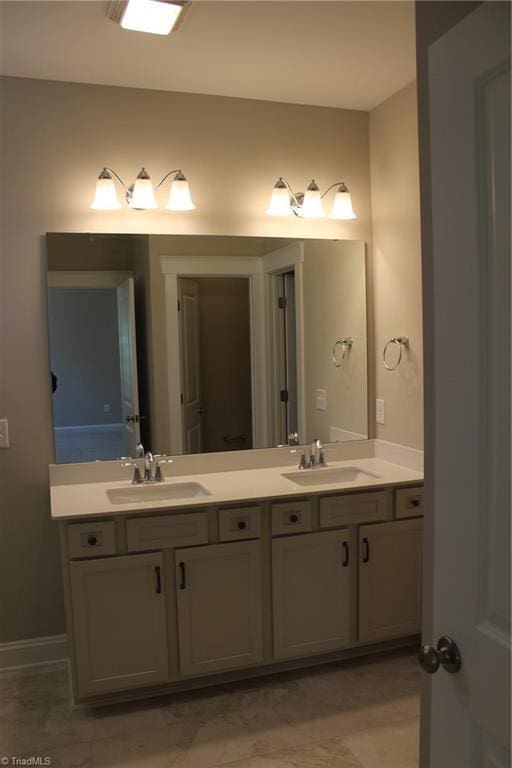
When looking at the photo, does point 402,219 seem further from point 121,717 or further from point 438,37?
point 121,717

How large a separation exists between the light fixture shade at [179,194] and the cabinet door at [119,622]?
5.21 ft

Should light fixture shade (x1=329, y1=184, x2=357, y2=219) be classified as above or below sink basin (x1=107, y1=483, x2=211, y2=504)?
above

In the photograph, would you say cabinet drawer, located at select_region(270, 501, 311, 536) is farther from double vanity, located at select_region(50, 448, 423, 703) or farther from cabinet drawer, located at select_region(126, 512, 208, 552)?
cabinet drawer, located at select_region(126, 512, 208, 552)

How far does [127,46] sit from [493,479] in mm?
2315

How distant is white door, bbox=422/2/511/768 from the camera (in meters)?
1.02

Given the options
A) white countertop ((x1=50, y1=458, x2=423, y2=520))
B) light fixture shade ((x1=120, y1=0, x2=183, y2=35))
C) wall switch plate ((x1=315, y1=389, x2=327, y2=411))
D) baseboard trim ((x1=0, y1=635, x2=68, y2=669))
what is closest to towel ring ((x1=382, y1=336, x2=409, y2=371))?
wall switch plate ((x1=315, y1=389, x2=327, y2=411))

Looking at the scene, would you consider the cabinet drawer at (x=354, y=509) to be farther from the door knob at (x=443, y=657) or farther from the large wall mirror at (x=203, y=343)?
the door knob at (x=443, y=657)

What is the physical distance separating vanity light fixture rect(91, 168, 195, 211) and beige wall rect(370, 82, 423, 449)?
103cm

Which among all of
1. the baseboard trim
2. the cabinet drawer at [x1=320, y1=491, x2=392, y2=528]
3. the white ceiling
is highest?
the white ceiling

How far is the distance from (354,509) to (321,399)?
714 millimetres

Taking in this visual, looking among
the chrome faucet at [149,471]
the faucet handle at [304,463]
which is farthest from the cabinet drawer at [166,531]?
the faucet handle at [304,463]

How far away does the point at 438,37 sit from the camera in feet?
4.02

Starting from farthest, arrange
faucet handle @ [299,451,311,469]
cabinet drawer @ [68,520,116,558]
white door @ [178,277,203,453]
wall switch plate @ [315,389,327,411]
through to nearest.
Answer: wall switch plate @ [315,389,327,411]
faucet handle @ [299,451,311,469]
white door @ [178,277,203,453]
cabinet drawer @ [68,520,116,558]

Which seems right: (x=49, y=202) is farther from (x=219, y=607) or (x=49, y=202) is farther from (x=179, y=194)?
(x=219, y=607)
